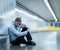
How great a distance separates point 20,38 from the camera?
6285mm

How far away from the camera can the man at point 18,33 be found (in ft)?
20.4

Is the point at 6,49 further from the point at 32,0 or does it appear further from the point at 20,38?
the point at 32,0

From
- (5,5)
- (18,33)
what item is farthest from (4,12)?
(18,33)

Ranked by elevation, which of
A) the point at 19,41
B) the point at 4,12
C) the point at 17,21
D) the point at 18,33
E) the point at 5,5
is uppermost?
the point at 5,5

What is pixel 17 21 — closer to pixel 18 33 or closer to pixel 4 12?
pixel 18 33

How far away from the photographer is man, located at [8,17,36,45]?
20.4ft

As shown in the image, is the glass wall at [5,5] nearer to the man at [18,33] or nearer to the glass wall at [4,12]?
the glass wall at [4,12]

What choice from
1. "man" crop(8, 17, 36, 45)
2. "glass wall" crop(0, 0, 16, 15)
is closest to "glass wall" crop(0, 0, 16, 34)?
"glass wall" crop(0, 0, 16, 15)

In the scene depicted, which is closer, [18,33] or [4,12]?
[18,33]

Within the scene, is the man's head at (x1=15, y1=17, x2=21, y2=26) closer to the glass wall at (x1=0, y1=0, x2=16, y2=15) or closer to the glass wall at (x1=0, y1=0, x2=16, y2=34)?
the glass wall at (x1=0, y1=0, x2=16, y2=34)

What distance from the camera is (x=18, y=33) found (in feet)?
20.1

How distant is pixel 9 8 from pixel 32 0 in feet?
20.9

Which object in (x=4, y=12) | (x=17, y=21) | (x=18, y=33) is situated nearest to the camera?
(x=18, y=33)

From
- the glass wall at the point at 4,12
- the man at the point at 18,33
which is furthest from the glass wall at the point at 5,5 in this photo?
the man at the point at 18,33
